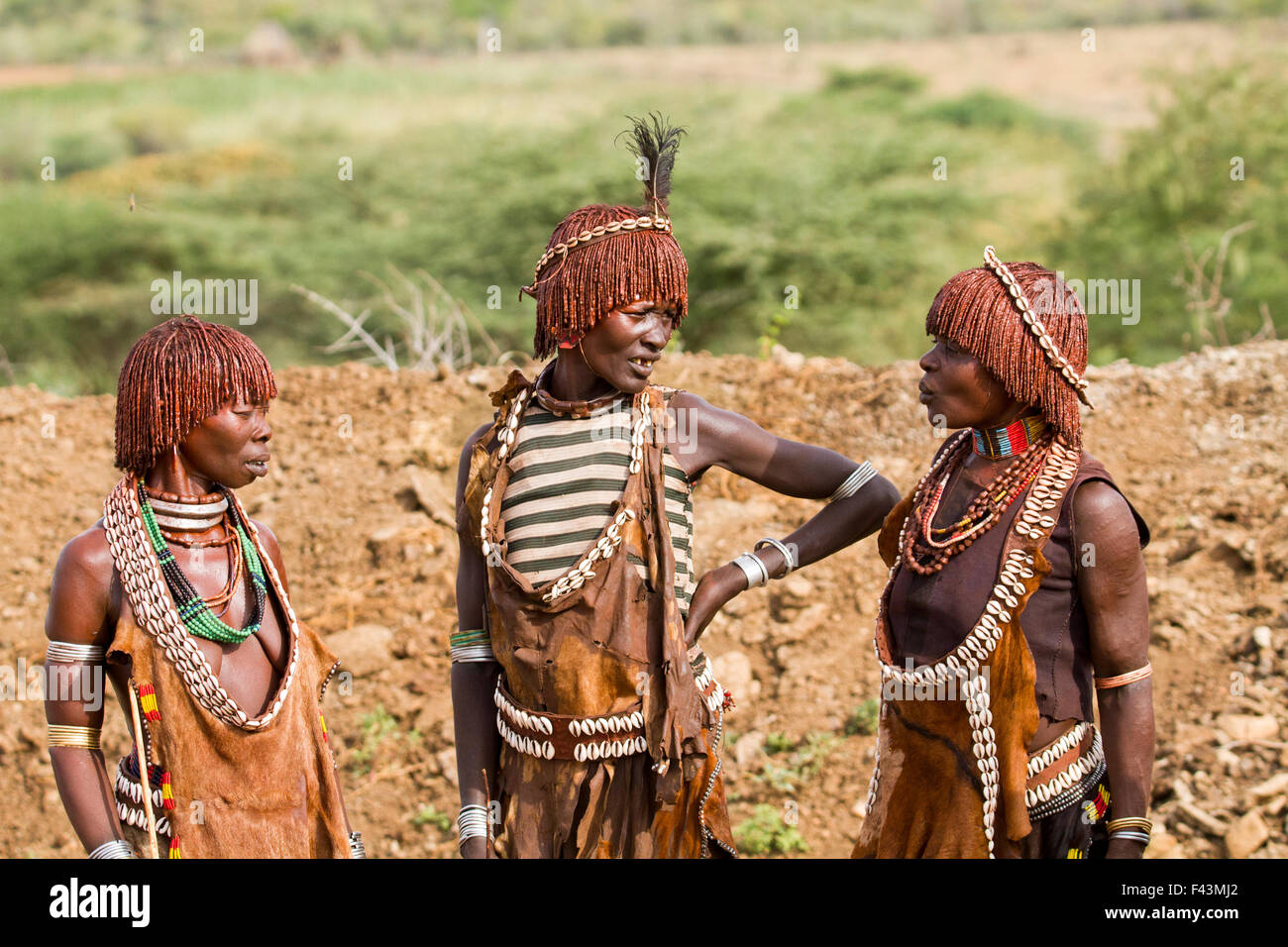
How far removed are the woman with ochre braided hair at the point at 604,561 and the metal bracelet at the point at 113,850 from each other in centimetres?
77

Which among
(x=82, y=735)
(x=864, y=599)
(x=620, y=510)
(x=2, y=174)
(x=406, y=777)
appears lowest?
(x=406, y=777)

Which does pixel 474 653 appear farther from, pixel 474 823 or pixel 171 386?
pixel 171 386

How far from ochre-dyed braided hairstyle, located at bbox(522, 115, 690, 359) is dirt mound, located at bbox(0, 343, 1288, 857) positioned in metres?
2.70

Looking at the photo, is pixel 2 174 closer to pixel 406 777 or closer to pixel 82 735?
pixel 406 777

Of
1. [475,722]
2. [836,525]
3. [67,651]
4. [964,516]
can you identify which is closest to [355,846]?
[475,722]

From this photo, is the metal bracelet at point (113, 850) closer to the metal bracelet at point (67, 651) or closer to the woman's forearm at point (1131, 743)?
the metal bracelet at point (67, 651)

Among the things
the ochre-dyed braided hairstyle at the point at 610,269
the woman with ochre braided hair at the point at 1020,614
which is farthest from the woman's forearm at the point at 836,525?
the ochre-dyed braided hairstyle at the point at 610,269

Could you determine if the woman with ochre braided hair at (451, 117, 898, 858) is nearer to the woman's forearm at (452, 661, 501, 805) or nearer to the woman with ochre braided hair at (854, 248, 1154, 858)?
the woman's forearm at (452, 661, 501, 805)

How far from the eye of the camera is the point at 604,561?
10.7 ft

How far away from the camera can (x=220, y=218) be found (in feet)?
66.0

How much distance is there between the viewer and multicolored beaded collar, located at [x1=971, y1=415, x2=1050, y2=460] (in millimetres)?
3299

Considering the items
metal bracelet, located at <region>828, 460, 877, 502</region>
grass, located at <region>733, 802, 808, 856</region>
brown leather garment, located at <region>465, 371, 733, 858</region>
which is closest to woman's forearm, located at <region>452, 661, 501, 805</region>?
brown leather garment, located at <region>465, 371, 733, 858</region>

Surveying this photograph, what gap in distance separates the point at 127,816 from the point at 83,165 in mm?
22121
